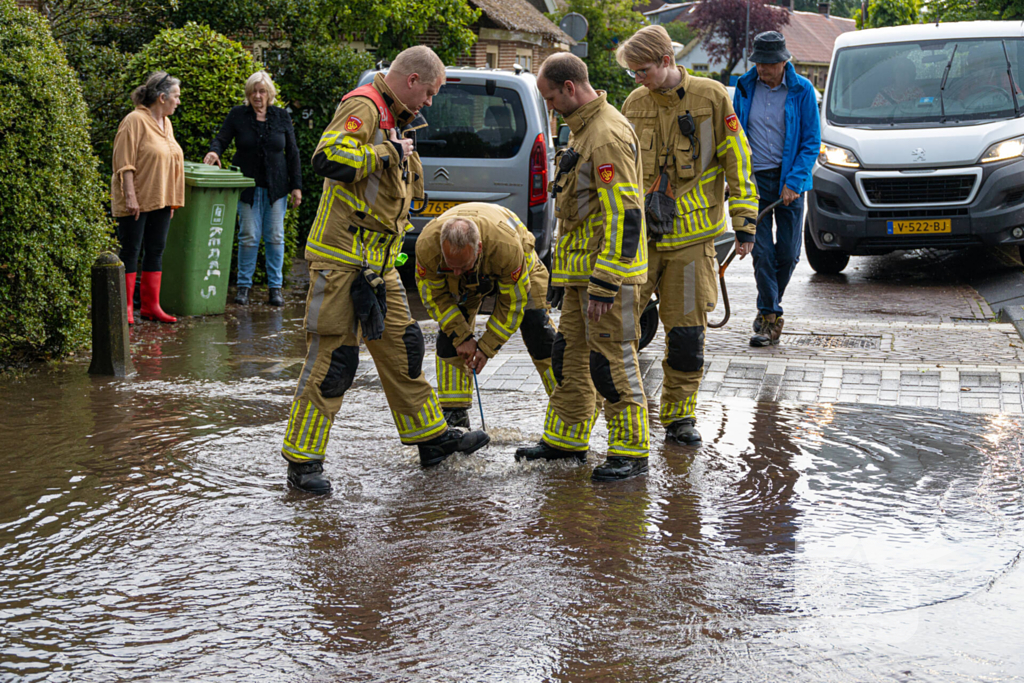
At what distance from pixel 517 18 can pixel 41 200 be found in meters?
28.7

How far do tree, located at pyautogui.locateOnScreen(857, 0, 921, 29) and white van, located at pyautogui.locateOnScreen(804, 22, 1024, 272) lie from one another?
36.4 feet

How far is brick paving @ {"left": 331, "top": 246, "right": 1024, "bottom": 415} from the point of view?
6.87 m

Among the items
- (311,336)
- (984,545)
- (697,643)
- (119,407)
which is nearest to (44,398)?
(119,407)

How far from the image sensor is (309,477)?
17.0 feet

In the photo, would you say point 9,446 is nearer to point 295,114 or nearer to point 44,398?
point 44,398

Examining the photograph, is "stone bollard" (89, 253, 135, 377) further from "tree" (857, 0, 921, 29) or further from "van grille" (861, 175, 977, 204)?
"tree" (857, 0, 921, 29)

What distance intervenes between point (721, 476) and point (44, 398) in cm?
409

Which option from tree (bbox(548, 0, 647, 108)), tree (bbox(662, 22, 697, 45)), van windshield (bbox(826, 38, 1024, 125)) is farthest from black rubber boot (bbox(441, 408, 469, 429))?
tree (bbox(662, 22, 697, 45))

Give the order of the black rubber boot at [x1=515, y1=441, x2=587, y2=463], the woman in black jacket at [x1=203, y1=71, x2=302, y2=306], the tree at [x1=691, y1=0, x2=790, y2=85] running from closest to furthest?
1. the black rubber boot at [x1=515, y1=441, x2=587, y2=463]
2. the woman in black jacket at [x1=203, y1=71, x2=302, y2=306]
3. the tree at [x1=691, y1=0, x2=790, y2=85]

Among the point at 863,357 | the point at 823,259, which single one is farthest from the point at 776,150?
the point at 823,259

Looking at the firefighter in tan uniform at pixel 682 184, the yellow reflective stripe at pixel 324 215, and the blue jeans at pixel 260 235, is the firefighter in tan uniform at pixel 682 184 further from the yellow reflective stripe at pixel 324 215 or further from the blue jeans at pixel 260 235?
the blue jeans at pixel 260 235

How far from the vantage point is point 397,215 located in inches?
207

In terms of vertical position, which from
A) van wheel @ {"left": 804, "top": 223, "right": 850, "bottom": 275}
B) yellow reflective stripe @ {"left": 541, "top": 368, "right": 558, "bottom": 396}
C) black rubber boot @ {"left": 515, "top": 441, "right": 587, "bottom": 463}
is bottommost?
black rubber boot @ {"left": 515, "top": 441, "right": 587, "bottom": 463}

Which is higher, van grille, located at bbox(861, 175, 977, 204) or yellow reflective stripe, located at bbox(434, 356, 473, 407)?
van grille, located at bbox(861, 175, 977, 204)
